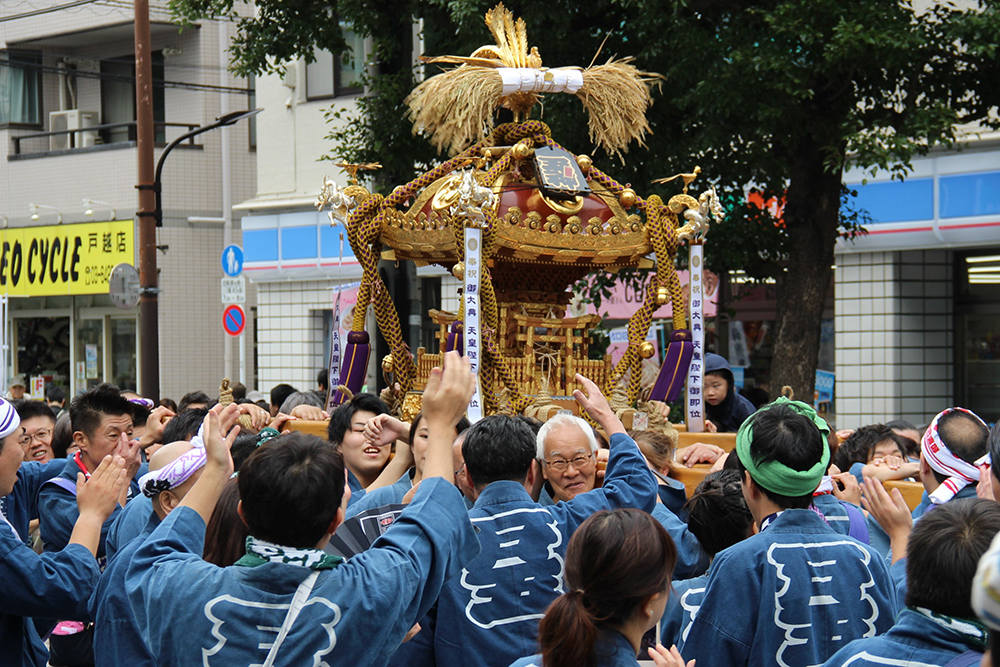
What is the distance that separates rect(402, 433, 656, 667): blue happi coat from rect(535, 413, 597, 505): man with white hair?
1.30ft

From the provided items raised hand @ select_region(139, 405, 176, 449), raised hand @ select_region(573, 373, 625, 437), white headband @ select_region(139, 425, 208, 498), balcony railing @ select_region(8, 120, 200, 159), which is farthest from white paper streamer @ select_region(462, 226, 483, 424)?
balcony railing @ select_region(8, 120, 200, 159)

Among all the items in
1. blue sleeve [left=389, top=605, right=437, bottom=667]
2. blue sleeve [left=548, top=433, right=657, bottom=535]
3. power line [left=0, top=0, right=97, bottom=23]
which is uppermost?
power line [left=0, top=0, right=97, bottom=23]

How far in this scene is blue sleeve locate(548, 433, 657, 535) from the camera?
324cm

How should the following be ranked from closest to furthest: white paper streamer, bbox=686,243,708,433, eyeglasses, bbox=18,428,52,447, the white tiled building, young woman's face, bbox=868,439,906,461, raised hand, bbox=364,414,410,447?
raised hand, bbox=364,414,410,447
young woman's face, bbox=868,439,906,461
eyeglasses, bbox=18,428,52,447
white paper streamer, bbox=686,243,708,433
the white tiled building

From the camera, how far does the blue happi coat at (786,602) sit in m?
2.82

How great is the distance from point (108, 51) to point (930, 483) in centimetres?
1895

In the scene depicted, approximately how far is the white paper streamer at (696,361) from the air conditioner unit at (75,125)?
15614 millimetres

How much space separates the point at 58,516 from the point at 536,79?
4.26 metres

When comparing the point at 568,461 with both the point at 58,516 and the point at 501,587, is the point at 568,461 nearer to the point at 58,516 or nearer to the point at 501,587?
the point at 501,587

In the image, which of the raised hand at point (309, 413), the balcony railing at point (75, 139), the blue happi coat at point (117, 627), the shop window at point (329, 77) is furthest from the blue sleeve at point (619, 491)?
the balcony railing at point (75, 139)

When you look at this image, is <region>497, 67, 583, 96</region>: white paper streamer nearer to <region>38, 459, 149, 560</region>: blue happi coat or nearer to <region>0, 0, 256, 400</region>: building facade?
<region>38, 459, 149, 560</region>: blue happi coat

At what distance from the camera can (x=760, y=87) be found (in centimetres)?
802

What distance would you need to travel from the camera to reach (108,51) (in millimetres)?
19609

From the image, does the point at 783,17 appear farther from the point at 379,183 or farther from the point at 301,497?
the point at 301,497
